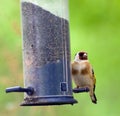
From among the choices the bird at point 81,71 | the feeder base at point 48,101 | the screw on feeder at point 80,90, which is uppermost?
the bird at point 81,71

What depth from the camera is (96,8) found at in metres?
12.4

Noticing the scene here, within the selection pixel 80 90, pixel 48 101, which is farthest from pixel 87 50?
pixel 48 101

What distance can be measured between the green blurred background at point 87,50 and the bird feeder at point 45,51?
91.9 inches

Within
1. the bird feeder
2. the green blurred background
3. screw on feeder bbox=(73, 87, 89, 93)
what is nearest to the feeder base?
the bird feeder

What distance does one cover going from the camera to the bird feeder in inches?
385

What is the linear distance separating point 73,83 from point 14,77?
192 cm

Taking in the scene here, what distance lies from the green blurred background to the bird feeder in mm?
2333

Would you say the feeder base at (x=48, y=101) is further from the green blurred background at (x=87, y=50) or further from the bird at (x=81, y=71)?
the green blurred background at (x=87, y=50)

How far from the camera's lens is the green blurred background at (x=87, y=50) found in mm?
12336

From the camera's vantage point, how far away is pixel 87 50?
492 inches

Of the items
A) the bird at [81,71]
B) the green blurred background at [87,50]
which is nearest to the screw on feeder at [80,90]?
the bird at [81,71]

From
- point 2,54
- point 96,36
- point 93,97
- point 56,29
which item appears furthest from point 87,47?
point 56,29

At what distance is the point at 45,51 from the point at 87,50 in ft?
8.95

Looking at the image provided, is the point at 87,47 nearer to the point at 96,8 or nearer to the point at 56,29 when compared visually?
the point at 96,8
